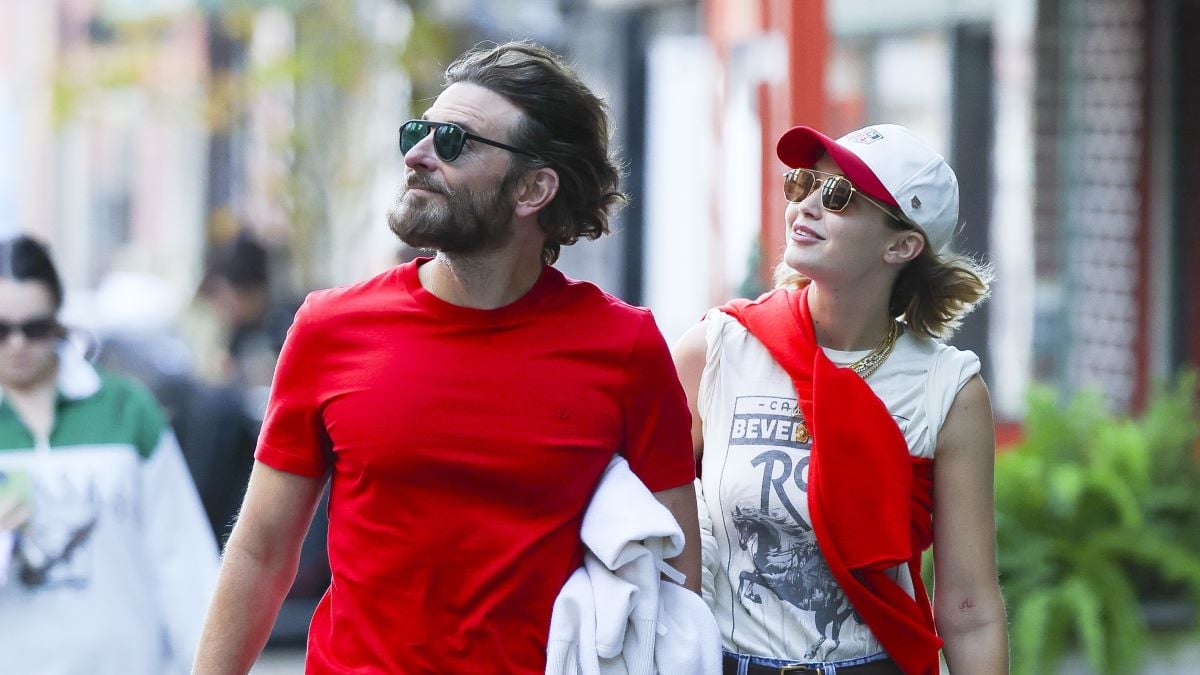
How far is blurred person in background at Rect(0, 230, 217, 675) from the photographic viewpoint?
4.71 m

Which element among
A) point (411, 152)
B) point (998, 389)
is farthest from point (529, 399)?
point (998, 389)

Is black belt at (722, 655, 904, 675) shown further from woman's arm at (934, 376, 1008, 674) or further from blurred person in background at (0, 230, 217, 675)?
blurred person in background at (0, 230, 217, 675)

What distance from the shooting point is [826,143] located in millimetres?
3582

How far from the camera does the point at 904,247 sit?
3.69 metres

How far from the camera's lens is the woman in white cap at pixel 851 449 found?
3549mm

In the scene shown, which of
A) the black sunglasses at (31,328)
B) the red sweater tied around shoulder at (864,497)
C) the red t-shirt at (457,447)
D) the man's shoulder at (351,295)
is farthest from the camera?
the black sunglasses at (31,328)

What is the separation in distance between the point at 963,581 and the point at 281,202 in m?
12.0

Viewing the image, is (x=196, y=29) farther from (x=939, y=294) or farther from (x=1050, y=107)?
(x=939, y=294)

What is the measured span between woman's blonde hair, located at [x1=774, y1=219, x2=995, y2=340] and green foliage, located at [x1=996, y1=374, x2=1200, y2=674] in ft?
11.9

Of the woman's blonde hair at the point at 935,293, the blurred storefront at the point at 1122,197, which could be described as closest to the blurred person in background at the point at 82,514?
the woman's blonde hair at the point at 935,293

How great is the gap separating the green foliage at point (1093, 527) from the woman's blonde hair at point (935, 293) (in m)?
→ 3.64

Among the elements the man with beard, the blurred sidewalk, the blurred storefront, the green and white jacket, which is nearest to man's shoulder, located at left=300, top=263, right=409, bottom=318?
the man with beard

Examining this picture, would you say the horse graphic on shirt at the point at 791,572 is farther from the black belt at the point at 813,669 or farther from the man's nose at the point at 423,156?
the man's nose at the point at 423,156

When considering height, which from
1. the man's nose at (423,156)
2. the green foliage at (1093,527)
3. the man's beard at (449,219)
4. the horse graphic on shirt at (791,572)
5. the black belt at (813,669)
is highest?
the man's nose at (423,156)
